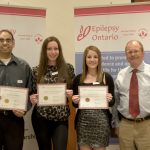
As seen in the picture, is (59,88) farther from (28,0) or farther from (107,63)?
(28,0)

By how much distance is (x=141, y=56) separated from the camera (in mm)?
3186

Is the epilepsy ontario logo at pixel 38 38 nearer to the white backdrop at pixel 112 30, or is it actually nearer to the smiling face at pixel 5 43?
the white backdrop at pixel 112 30

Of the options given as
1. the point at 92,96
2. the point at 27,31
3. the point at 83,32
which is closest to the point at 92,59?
the point at 92,96

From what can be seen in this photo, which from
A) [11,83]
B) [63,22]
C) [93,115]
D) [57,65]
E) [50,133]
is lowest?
[50,133]

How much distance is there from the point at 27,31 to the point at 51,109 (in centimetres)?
137

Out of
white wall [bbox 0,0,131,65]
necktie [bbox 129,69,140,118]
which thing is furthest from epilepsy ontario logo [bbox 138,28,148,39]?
white wall [bbox 0,0,131,65]

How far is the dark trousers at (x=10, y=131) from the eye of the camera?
3.04 m

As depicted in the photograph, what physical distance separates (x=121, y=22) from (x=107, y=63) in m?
0.57

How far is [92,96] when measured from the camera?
3.07m

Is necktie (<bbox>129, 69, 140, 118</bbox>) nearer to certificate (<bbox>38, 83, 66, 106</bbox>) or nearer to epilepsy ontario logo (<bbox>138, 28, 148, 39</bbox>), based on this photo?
certificate (<bbox>38, 83, 66, 106</bbox>)

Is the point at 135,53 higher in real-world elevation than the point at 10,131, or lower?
higher

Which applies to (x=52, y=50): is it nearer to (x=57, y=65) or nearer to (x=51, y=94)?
(x=57, y=65)

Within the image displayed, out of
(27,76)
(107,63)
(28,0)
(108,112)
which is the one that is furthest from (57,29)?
(108,112)

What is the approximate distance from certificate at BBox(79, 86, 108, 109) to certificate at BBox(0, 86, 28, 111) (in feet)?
1.98
